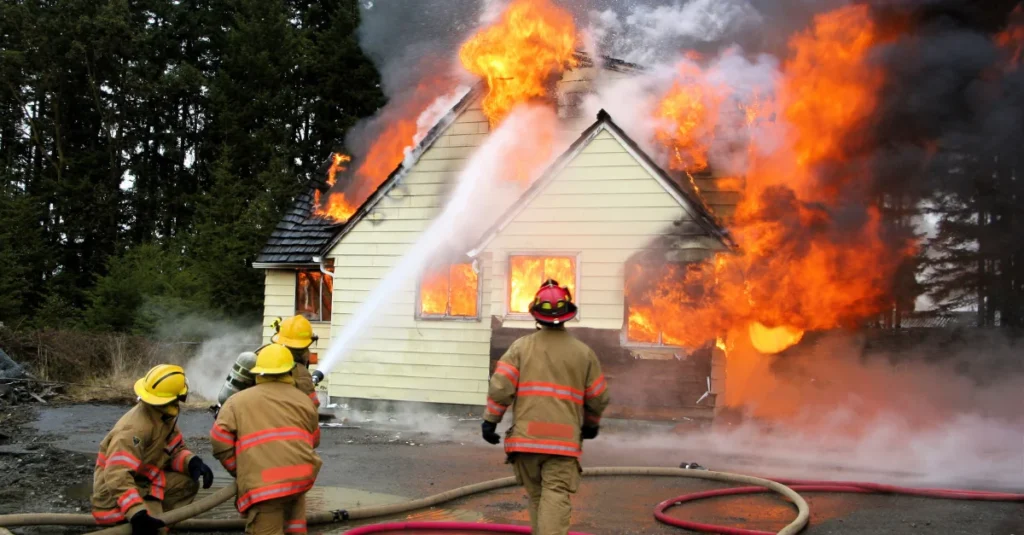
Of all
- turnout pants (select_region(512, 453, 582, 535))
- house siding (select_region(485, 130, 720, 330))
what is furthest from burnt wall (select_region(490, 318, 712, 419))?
turnout pants (select_region(512, 453, 582, 535))

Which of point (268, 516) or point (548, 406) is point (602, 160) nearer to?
point (548, 406)

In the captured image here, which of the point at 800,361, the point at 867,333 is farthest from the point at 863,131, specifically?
the point at 867,333

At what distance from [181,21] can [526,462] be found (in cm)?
3680

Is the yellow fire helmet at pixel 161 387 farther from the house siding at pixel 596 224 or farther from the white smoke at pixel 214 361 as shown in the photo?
the white smoke at pixel 214 361

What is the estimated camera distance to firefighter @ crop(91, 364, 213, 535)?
550 cm

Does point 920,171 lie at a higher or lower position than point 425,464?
higher

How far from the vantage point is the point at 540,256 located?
13.5 meters

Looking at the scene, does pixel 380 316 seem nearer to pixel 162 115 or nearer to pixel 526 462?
pixel 526 462

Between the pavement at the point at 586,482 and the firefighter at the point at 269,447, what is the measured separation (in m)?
1.86

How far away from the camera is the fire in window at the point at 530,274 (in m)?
13.5

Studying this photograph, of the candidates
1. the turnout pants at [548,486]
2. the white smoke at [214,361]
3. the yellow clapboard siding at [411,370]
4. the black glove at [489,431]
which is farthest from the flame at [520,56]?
the turnout pants at [548,486]

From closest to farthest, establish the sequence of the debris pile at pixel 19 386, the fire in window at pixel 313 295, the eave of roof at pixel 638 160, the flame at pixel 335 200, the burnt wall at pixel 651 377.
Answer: the burnt wall at pixel 651 377 → the eave of roof at pixel 638 160 → the debris pile at pixel 19 386 → the flame at pixel 335 200 → the fire in window at pixel 313 295

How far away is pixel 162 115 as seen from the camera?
3700 cm

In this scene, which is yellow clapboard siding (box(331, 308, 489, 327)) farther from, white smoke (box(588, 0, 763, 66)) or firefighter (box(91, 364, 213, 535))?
firefighter (box(91, 364, 213, 535))
